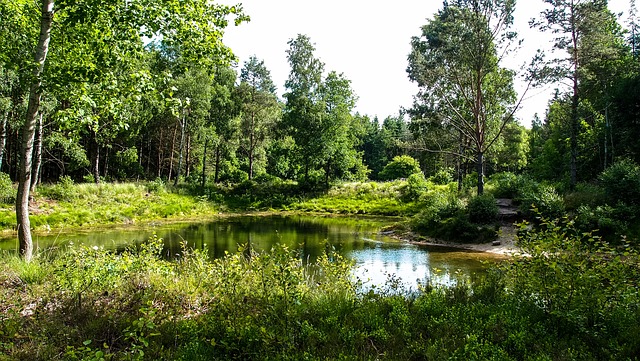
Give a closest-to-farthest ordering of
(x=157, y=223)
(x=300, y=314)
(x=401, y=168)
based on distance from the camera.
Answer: (x=300, y=314) → (x=157, y=223) → (x=401, y=168)

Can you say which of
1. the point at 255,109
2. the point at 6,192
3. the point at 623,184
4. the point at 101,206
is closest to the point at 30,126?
the point at 6,192

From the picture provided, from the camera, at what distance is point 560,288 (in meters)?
5.61

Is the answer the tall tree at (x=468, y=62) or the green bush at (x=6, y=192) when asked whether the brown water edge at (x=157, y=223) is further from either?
the tall tree at (x=468, y=62)

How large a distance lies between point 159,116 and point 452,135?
26.8 m

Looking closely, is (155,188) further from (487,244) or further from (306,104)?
(487,244)

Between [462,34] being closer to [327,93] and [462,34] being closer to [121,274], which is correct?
[327,93]

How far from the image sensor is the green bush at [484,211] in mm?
20000

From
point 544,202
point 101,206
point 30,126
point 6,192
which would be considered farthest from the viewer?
point 101,206

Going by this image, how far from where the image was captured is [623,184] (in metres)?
16.9

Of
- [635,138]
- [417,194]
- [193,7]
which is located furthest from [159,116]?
[635,138]

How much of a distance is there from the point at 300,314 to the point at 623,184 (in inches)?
677

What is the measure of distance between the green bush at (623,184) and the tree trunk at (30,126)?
19.6m

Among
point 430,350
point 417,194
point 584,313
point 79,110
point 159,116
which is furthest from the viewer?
point 159,116

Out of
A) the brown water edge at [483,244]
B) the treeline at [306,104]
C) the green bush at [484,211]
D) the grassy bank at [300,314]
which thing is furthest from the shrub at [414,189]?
the grassy bank at [300,314]
